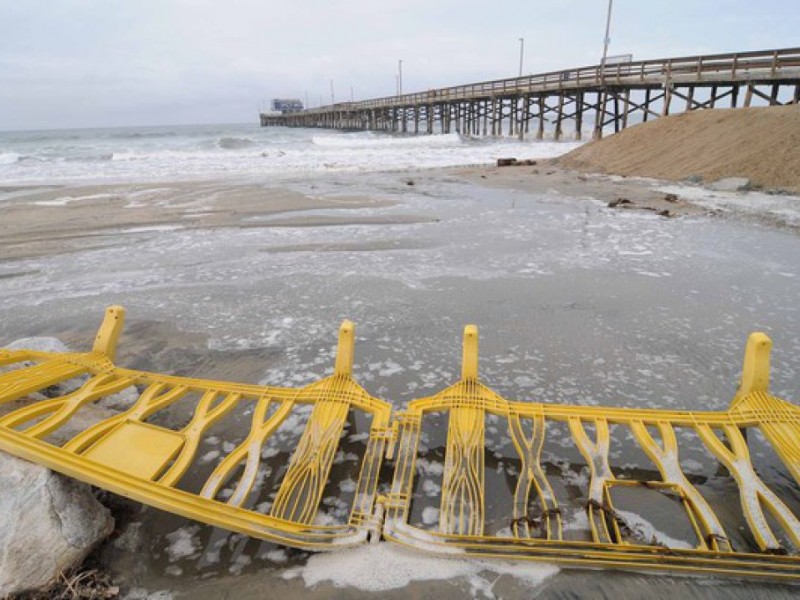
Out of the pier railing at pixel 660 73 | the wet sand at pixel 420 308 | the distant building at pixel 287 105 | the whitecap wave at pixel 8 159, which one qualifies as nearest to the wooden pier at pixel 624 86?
the pier railing at pixel 660 73

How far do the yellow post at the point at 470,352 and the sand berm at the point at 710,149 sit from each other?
11.4 m

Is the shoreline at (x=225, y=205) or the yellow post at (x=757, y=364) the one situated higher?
the yellow post at (x=757, y=364)

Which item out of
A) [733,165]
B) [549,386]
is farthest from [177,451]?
[733,165]

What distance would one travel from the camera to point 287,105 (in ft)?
363

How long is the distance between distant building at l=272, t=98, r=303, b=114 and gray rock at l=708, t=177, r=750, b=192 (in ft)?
358

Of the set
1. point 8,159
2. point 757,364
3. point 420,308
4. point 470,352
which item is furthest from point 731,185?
point 8,159

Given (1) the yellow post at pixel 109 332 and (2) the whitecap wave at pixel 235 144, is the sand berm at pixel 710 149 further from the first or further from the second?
(2) the whitecap wave at pixel 235 144

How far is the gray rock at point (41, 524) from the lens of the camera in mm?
1934

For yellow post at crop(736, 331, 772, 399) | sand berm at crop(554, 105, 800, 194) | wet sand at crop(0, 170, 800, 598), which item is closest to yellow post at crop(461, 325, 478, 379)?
wet sand at crop(0, 170, 800, 598)

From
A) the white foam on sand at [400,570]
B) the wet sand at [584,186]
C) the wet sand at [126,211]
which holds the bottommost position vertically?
the wet sand at [584,186]

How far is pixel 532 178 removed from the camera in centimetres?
1587

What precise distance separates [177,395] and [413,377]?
5.58ft

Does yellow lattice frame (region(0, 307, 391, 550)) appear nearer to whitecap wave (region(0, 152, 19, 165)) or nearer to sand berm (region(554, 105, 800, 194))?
sand berm (region(554, 105, 800, 194))

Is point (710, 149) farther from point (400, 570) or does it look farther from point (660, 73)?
point (400, 570)
